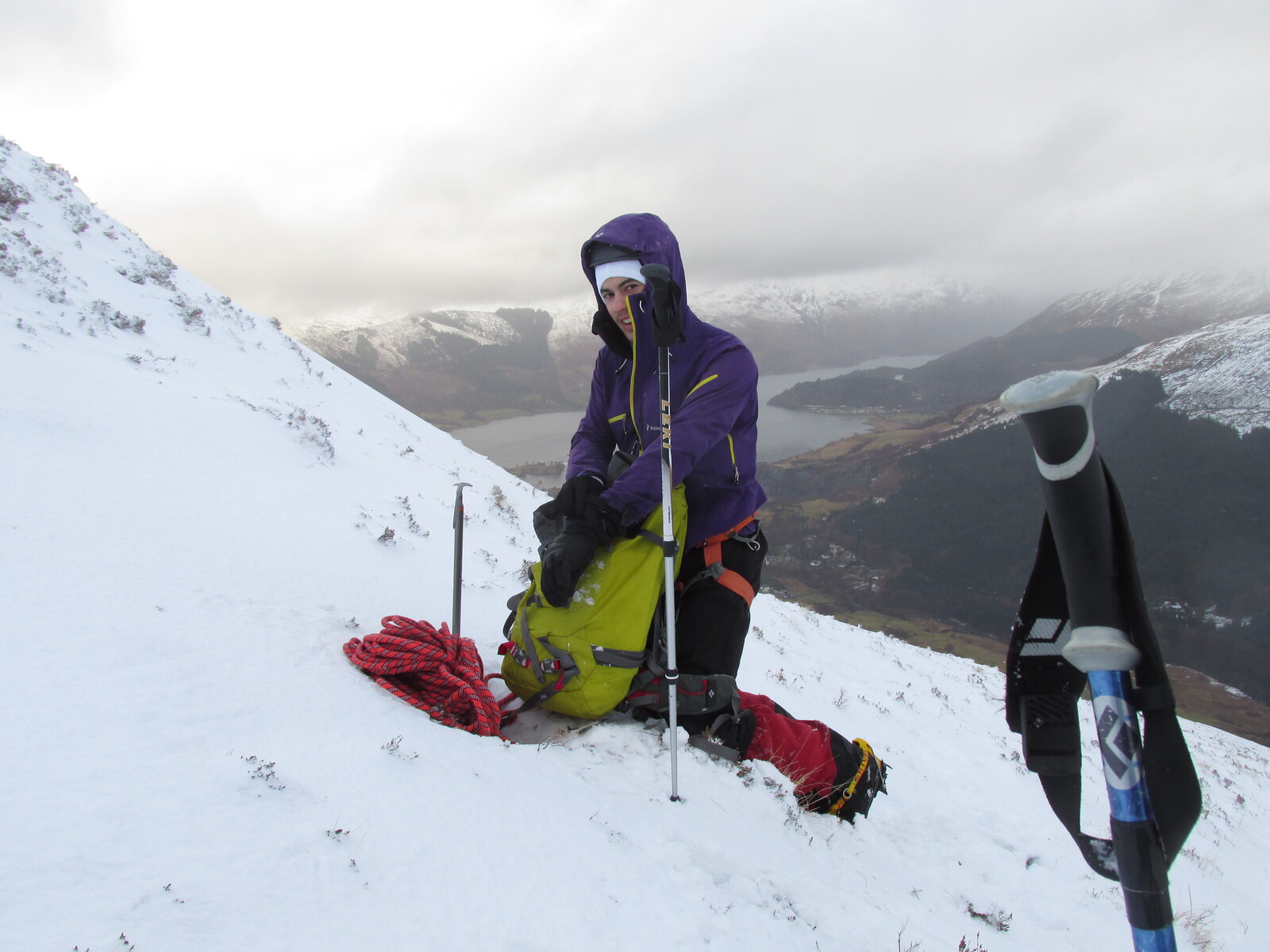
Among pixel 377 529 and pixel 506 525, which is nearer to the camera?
pixel 377 529

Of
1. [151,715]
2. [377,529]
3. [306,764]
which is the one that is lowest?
[306,764]

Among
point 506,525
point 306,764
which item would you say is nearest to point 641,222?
point 306,764

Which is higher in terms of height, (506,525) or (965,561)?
(506,525)

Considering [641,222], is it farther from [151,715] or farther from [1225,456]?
[1225,456]

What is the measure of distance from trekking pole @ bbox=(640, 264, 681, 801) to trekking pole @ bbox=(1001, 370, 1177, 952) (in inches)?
80.0

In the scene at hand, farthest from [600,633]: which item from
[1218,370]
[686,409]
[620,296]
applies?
[1218,370]

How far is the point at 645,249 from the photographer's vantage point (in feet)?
11.8

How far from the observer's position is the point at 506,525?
935cm

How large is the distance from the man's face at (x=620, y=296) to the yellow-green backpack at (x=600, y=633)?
112 cm

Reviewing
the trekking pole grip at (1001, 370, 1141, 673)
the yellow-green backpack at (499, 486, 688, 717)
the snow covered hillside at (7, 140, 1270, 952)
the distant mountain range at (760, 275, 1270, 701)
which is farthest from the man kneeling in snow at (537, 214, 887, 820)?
the distant mountain range at (760, 275, 1270, 701)

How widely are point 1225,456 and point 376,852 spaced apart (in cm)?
15878

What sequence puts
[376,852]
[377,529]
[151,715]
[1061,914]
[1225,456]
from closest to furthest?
[376,852]
[151,715]
[1061,914]
[377,529]
[1225,456]

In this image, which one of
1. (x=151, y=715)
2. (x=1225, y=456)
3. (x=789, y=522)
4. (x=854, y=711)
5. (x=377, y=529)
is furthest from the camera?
(x=789, y=522)

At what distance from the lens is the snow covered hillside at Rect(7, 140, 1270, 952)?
6.05ft
